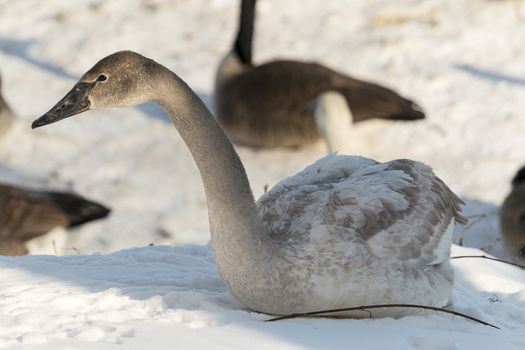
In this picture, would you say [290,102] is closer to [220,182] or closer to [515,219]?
[515,219]

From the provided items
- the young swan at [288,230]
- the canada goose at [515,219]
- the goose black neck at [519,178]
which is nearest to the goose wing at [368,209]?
the young swan at [288,230]

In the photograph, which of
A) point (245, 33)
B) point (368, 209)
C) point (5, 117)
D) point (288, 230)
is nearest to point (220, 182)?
point (288, 230)

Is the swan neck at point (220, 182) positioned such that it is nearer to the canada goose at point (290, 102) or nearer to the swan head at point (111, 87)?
the swan head at point (111, 87)

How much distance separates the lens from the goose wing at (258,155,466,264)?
437 cm

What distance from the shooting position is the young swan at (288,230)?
13.5 feet

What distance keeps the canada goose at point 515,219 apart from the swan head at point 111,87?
3.93 meters

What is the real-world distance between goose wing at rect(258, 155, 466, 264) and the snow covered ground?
0.34 m

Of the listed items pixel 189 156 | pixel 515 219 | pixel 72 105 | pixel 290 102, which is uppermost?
pixel 290 102

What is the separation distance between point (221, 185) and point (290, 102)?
18.0ft

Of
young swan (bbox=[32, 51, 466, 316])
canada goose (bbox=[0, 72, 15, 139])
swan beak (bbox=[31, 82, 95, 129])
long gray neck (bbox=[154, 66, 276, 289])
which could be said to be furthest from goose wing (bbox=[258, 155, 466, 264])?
canada goose (bbox=[0, 72, 15, 139])

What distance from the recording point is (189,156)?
31.5ft

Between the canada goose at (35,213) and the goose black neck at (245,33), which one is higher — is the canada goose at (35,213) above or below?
below

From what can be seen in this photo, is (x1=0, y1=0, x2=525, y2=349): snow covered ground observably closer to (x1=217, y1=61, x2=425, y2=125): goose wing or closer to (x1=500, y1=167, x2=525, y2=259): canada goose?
(x1=500, y1=167, x2=525, y2=259): canada goose

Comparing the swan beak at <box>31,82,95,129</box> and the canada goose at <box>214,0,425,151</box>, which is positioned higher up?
the canada goose at <box>214,0,425,151</box>
